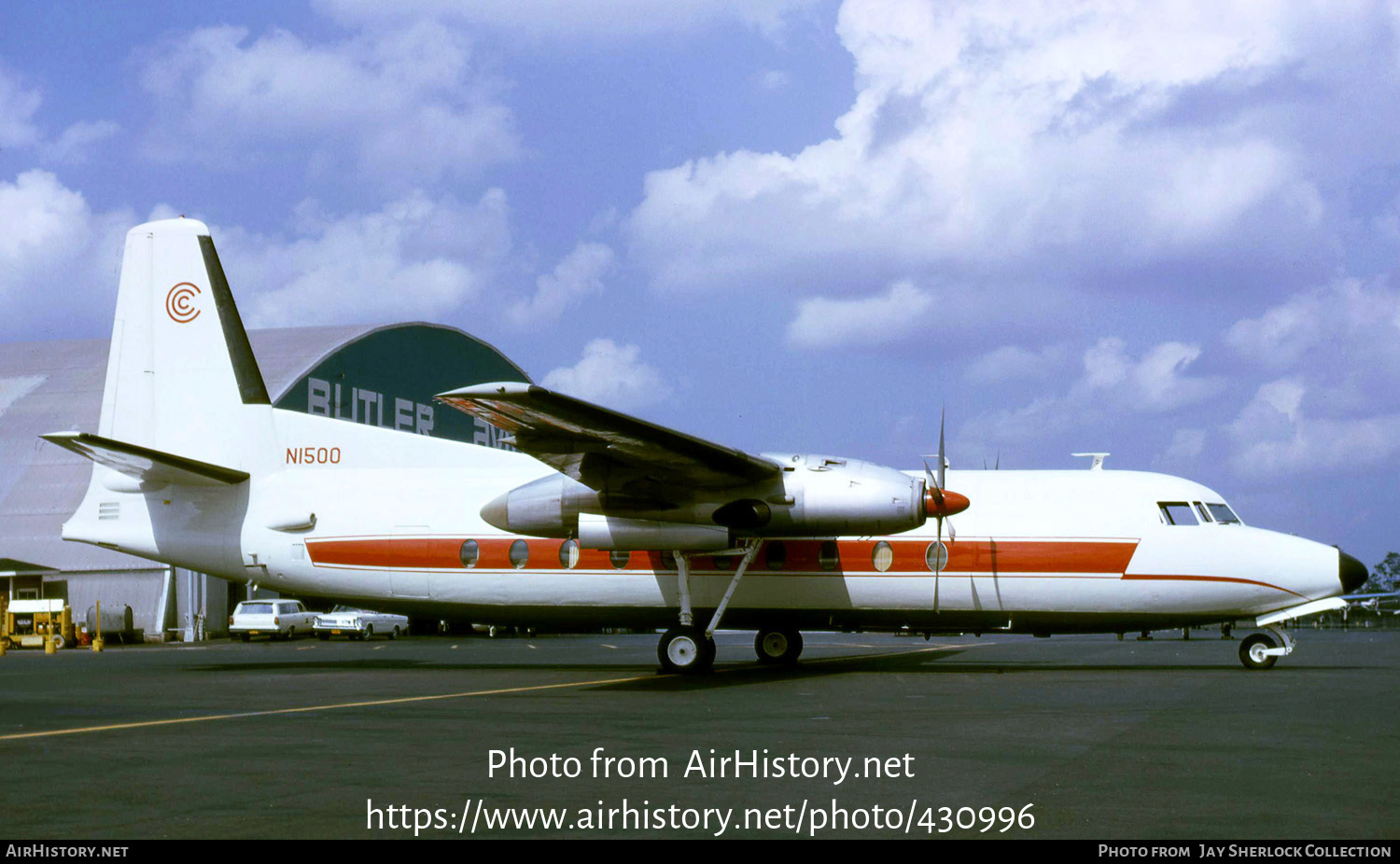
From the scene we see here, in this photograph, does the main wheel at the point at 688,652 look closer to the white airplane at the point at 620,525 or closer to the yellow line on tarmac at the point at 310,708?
the white airplane at the point at 620,525

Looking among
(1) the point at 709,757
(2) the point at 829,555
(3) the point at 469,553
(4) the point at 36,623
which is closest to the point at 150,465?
(3) the point at 469,553

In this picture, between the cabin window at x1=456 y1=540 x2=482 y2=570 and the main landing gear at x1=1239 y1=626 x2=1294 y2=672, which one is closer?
the main landing gear at x1=1239 y1=626 x2=1294 y2=672

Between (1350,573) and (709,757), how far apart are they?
1398 cm

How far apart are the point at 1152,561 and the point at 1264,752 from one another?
9.83 meters

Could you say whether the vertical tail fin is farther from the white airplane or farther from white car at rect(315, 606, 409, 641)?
white car at rect(315, 606, 409, 641)

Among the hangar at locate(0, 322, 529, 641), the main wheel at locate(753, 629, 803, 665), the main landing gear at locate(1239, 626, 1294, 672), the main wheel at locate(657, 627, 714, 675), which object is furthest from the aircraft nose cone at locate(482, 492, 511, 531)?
the hangar at locate(0, 322, 529, 641)

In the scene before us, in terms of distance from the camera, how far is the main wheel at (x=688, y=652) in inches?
749

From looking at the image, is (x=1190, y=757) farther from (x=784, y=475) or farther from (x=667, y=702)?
(x=784, y=475)

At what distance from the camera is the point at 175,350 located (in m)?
22.3

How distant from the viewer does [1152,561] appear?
19.2 meters

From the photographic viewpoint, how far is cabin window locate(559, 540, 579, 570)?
20250 millimetres

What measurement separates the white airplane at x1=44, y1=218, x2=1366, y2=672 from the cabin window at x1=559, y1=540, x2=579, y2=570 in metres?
0.05

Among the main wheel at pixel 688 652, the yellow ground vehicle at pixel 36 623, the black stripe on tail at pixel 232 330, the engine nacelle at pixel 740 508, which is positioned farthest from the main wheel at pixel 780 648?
the yellow ground vehicle at pixel 36 623

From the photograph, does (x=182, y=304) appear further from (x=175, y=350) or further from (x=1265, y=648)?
(x=1265, y=648)
